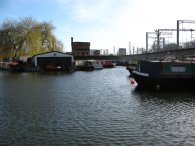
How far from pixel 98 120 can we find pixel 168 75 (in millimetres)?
16940

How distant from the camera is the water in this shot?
16219 mm

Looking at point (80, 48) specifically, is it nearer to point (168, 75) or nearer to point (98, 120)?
point (168, 75)

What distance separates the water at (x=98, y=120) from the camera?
16219 mm

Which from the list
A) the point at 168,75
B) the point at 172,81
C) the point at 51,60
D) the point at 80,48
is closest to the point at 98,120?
the point at 172,81

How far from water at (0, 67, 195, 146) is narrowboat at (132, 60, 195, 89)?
4246 mm

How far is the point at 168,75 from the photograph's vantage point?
35.7 metres

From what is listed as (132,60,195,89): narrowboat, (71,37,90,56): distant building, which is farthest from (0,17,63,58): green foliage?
(71,37,90,56): distant building

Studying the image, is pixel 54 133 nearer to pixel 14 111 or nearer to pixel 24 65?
pixel 14 111

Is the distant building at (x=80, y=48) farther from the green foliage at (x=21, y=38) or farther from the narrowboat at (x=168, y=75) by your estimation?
the narrowboat at (x=168, y=75)

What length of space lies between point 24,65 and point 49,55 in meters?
6.19

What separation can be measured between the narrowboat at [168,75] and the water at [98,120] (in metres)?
4.25

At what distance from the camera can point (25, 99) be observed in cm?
2995

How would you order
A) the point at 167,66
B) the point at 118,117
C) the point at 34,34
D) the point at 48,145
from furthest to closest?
the point at 34,34 < the point at 167,66 < the point at 118,117 < the point at 48,145

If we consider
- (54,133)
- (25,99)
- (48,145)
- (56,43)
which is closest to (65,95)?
(25,99)
